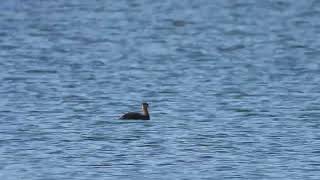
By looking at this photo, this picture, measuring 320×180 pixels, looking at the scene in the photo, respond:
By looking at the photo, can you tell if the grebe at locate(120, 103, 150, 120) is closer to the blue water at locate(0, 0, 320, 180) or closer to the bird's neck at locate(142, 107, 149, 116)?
the bird's neck at locate(142, 107, 149, 116)

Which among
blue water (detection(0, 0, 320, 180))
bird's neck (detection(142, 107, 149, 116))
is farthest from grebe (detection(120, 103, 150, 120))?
blue water (detection(0, 0, 320, 180))

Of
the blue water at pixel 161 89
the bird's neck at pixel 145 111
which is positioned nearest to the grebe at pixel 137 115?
the bird's neck at pixel 145 111

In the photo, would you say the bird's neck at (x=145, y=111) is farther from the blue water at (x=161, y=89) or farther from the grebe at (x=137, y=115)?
the blue water at (x=161, y=89)

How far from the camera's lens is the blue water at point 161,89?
1852 centimetres

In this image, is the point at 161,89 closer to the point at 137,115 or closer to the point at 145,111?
the point at 145,111

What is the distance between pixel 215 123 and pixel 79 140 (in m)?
2.12

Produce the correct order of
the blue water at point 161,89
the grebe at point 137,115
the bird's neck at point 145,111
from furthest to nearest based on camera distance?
the bird's neck at point 145,111 < the grebe at point 137,115 < the blue water at point 161,89

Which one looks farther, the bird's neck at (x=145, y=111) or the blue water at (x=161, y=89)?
the bird's neck at (x=145, y=111)

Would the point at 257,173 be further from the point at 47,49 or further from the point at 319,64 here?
the point at 47,49

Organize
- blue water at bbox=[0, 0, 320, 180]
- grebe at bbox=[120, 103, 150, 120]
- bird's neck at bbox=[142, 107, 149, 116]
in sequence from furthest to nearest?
bird's neck at bbox=[142, 107, 149, 116], grebe at bbox=[120, 103, 150, 120], blue water at bbox=[0, 0, 320, 180]

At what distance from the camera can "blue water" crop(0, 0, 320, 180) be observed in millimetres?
18516

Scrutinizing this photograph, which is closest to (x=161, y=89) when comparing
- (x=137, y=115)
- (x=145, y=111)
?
(x=145, y=111)

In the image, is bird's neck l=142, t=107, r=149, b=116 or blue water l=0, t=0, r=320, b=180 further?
bird's neck l=142, t=107, r=149, b=116

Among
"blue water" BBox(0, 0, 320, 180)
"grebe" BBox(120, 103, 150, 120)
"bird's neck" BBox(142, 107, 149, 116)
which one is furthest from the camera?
"bird's neck" BBox(142, 107, 149, 116)
